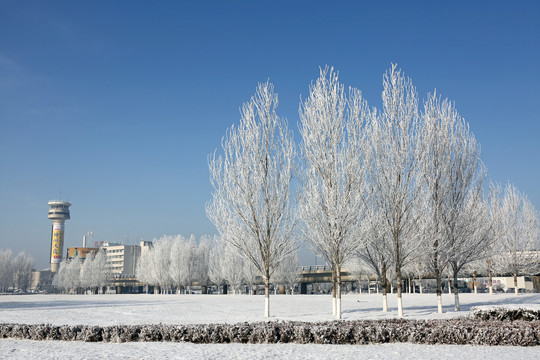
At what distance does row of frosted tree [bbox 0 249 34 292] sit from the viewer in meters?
87.1

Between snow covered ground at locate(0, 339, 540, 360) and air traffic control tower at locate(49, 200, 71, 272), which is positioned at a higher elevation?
air traffic control tower at locate(49, 200, 71, 272)

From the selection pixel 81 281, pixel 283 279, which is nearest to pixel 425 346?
pixel 283 279

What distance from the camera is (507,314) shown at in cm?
1554

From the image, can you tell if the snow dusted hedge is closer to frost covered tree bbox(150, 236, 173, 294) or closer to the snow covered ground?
the snow covered ground

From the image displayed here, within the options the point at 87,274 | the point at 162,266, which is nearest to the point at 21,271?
the point at 87,274

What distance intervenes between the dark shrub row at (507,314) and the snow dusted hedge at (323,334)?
3.22 metres

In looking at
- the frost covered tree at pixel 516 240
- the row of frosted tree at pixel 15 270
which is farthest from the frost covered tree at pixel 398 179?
the row of frosted tree at pixel 15 270

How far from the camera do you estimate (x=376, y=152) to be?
69.6 feet

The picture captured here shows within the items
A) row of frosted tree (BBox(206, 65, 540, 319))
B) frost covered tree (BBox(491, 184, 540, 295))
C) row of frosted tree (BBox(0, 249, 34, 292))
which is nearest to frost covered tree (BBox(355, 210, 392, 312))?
row of frosted tree (BBox(206, 65, 540, 319))

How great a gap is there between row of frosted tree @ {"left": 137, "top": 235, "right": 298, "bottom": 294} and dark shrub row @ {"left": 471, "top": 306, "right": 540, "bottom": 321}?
4543 centimetres

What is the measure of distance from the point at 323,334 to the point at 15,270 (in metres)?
103

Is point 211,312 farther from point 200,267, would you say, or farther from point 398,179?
point 200,267

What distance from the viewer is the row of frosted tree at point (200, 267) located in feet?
200

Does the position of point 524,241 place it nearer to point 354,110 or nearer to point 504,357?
point 354,110
